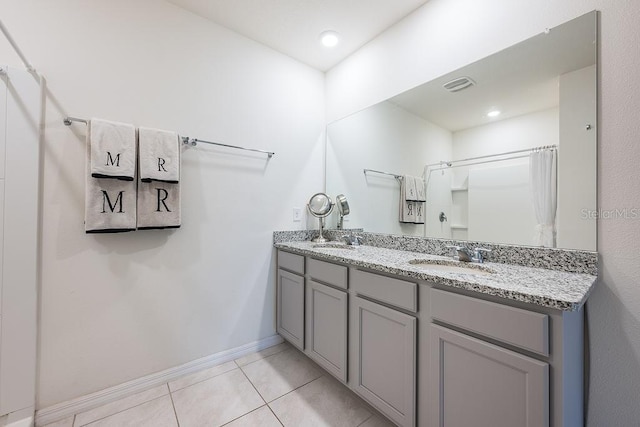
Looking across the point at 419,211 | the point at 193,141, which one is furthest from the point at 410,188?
the point at 193,141

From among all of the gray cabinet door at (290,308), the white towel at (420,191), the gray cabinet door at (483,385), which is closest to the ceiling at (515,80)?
the white towel at (420,191)

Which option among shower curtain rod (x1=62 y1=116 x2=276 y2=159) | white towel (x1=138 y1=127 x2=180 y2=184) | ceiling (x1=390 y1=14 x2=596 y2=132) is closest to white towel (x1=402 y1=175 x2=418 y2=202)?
ceiling (x1=390 y1=14 x2=596 y2=132)

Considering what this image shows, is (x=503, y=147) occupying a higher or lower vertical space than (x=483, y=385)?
higher

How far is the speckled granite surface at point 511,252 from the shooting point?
1.11 metres

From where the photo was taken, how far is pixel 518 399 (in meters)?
0.85

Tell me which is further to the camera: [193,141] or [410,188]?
[410,188]

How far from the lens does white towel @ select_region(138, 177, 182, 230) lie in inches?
59.6

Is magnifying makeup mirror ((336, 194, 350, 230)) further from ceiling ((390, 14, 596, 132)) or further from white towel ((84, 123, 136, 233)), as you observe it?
white towel ((84, 123, 136, 233))

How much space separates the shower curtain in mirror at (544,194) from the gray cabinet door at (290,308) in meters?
1.40

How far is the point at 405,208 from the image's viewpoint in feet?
6.21

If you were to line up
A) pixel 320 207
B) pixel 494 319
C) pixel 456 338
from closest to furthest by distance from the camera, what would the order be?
pixel 494 319, pixel 456 338, pixel 320 207

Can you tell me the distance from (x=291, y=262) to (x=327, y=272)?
0.44m

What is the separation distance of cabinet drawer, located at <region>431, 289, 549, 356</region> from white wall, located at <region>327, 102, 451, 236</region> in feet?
2.63

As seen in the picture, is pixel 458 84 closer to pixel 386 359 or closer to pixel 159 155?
pixel 386 359
